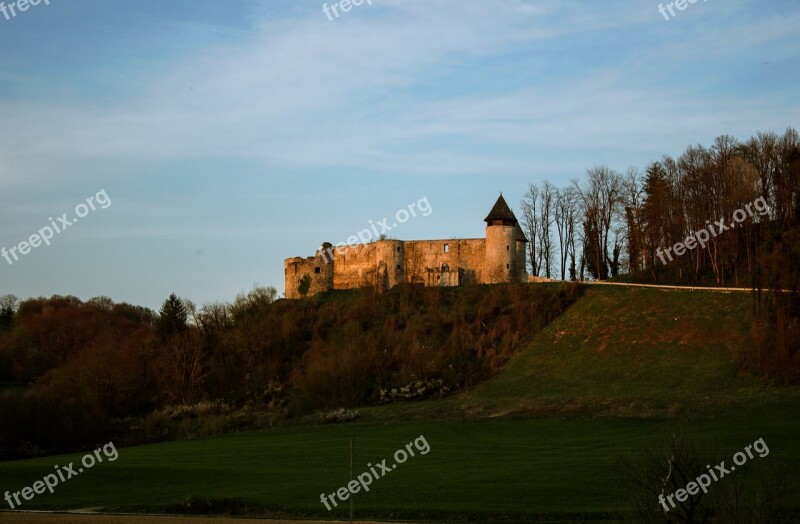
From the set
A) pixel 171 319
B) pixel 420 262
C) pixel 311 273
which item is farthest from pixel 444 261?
pixel 171 319

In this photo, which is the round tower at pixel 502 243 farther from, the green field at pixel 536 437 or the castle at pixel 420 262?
the green field at pixel 536 437

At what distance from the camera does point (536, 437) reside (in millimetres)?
40406

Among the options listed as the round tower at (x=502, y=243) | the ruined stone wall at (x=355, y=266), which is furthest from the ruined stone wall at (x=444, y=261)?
the ruined stone wall at (x=355, y=266)

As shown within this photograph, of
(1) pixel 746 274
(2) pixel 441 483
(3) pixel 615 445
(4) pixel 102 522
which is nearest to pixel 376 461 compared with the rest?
(2) pixel 441 483

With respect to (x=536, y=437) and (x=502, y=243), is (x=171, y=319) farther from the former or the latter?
(x=536, y=437)

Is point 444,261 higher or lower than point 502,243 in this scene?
lower

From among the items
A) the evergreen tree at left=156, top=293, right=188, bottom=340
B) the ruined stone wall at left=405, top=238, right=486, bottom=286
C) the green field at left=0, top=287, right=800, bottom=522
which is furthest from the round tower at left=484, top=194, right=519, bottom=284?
the evergreen tree at left=156, top=293, right=188, bottom=340

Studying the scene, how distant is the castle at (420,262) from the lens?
71.3 meters

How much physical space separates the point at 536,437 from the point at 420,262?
35.4 metres

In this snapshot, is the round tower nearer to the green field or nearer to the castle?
the castle

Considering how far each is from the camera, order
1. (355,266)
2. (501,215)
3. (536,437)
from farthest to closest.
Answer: (355,266) < (501,215) < (536,437)

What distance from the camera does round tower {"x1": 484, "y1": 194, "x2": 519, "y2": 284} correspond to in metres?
70.9

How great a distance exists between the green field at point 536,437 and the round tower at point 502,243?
25.9 feet

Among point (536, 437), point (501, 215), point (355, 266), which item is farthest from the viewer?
point (355, 266)
